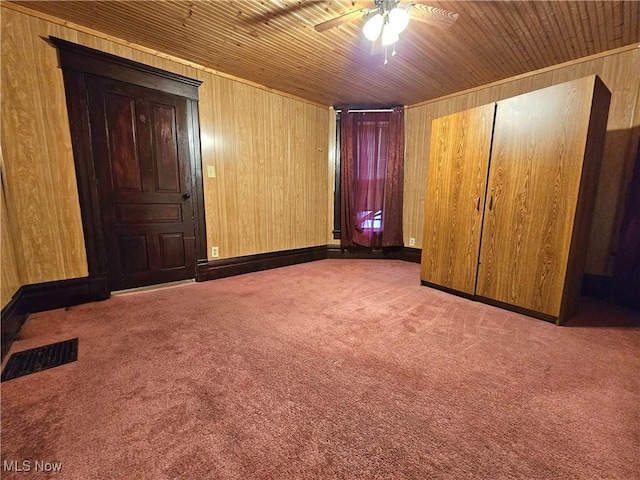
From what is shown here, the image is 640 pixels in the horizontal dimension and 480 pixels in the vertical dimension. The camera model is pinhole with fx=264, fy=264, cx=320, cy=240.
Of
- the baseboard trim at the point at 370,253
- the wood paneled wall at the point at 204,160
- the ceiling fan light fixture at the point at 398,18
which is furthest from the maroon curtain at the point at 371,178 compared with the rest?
the ceiling fan light fixture at the point at 398,18

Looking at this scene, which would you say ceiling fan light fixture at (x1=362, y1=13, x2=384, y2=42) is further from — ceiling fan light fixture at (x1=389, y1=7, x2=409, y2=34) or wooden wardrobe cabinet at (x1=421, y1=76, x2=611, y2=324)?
wooden wardrobe cabinet at (x1=421, y1=76, x2=611, y2=324)

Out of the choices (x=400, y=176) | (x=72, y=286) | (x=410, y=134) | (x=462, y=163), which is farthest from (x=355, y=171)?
(x=72, y=286)

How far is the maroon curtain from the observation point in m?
4.23

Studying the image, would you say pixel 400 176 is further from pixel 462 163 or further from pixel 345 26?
pixel 345 26

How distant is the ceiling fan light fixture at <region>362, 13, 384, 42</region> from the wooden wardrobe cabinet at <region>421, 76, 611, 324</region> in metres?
1.14

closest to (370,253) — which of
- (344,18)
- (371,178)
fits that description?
(371,178)

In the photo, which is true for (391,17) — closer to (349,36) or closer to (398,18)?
(398,18)

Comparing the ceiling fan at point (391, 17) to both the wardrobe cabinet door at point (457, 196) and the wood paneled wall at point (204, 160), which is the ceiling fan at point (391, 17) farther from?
the wood paneled wall at point (204, 160)

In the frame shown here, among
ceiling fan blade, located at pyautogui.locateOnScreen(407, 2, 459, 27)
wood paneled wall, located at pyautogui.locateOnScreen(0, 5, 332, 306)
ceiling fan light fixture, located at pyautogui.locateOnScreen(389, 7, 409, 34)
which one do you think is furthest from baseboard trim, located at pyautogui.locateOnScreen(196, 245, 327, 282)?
ceiling fan blade, located at pyautogui.locateOnScreen(407, 2, 459, 27)

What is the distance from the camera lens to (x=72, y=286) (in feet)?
7.92

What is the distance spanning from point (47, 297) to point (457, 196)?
3909mm

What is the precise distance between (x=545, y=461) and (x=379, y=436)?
2.00 ft

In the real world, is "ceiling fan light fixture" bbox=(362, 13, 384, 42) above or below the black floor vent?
above

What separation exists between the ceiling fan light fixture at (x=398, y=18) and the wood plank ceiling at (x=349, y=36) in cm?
33
